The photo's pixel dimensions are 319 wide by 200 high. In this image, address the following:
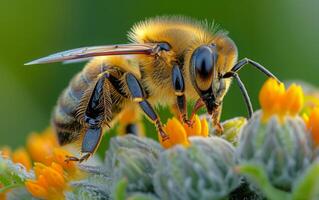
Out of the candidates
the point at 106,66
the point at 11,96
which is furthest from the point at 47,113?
the point at 106,66

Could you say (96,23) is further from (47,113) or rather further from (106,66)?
(106,66)

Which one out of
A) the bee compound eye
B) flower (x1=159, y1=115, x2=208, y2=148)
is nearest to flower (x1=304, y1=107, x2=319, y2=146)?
flower (x1=159, y1=115, x2=208, y2=148)

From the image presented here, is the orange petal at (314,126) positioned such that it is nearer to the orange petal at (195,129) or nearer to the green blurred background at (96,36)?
the orange petal at (195,129)

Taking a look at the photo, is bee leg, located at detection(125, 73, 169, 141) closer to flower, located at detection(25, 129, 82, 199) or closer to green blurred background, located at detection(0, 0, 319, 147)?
flower, located at detection(25, 129, 82, 199)

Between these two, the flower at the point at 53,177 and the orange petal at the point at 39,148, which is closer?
the flower at the point at 53,177

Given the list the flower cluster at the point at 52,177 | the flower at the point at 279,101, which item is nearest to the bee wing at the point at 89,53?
the flower cluster at the point at 52,177

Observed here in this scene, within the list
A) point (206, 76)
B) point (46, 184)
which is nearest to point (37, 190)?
point (46, 184)
